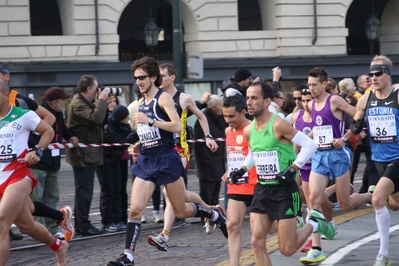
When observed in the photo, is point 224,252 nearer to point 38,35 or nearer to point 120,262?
point 120,262

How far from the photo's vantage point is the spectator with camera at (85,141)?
36.9 feet

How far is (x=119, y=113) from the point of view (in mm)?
11789

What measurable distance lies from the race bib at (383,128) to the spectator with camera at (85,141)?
378 centimetres

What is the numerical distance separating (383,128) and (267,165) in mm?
1786

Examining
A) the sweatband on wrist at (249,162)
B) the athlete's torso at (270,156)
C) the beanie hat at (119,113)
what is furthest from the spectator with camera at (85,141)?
the athlete's torso at (270,156)

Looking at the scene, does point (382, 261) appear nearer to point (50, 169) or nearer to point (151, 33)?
point (50, 169)

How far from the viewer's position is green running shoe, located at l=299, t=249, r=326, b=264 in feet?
28.2

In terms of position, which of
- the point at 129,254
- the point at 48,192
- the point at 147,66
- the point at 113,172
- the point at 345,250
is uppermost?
the point at 147,66

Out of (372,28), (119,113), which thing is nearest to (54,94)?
(119,113)

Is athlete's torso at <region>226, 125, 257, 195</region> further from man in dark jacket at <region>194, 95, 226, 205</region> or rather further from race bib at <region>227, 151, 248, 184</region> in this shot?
man in dark jacket at <region>194, 95, 226, 205</region>

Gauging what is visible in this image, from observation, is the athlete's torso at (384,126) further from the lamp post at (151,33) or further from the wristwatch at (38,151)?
the lamp post at (151,33)

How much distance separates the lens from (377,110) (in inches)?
352

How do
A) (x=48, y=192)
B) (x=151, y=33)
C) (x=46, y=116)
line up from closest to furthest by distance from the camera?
(x=46, y=116)
(x=48, y=192)
(x=151, y=33)

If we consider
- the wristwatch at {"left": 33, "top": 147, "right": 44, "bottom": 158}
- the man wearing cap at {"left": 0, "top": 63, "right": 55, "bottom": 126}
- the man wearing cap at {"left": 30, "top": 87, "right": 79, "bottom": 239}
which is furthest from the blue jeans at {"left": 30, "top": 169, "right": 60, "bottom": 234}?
the wristwatch at {"left": 33, "top": 147, "right": 44, "bottom": 158}
